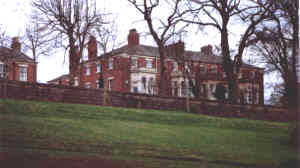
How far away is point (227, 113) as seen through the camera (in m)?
23.3

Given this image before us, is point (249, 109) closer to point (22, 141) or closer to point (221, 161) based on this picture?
point (221, 161)

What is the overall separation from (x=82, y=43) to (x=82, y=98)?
427cm

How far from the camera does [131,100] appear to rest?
73.5 ft

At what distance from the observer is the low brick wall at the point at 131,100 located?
62.4 feet

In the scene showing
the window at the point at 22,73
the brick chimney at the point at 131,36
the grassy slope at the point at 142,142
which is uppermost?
the brick chimney at the point at 131,36

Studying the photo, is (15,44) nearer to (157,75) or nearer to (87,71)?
(157,75)

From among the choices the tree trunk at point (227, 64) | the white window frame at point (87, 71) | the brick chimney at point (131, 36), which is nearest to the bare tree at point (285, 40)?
the tree trunk at point (227, 64)

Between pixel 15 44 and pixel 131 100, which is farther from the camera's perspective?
pixel 131 100

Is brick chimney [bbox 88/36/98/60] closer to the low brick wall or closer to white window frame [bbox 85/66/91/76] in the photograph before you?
the low brick wall

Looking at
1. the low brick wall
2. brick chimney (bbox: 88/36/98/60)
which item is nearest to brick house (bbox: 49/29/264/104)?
brick chimney (bbox: 88/36/98/60)

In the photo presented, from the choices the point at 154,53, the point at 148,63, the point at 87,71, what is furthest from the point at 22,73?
the point at 154,53

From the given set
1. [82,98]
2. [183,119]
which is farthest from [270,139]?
[82,98]

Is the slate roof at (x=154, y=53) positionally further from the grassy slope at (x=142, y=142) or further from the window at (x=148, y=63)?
the grassy slope at (x=142, y=142)

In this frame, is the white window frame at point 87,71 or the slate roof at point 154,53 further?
the white window frame at point 87,71
